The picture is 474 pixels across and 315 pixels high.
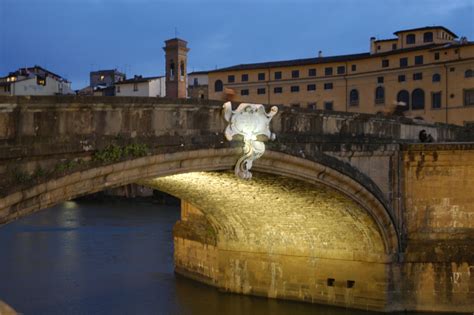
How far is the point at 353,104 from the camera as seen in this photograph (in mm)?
38875

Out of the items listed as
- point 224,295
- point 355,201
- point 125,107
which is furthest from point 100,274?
point 125,107

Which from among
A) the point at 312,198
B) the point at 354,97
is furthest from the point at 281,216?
the point at 354,97

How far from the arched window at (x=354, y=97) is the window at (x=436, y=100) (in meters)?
4.61

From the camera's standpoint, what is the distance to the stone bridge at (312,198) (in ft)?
30.2

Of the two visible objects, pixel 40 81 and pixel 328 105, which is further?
pixel 40 81

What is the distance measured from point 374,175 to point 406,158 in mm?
983

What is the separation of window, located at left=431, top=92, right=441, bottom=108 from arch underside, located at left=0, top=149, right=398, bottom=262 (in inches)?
892

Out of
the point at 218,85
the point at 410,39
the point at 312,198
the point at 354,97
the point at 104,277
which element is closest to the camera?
the point at 312,198

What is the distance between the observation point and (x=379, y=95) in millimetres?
37781

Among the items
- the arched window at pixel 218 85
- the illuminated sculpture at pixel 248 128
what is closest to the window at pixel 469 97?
the arched window at pixel 218 85

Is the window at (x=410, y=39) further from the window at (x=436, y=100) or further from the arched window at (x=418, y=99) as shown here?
the window at (x=436, y=100)

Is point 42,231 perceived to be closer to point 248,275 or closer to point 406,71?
point 248,275

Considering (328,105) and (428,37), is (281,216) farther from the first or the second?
(428,37)

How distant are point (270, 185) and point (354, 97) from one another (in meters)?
27.3
